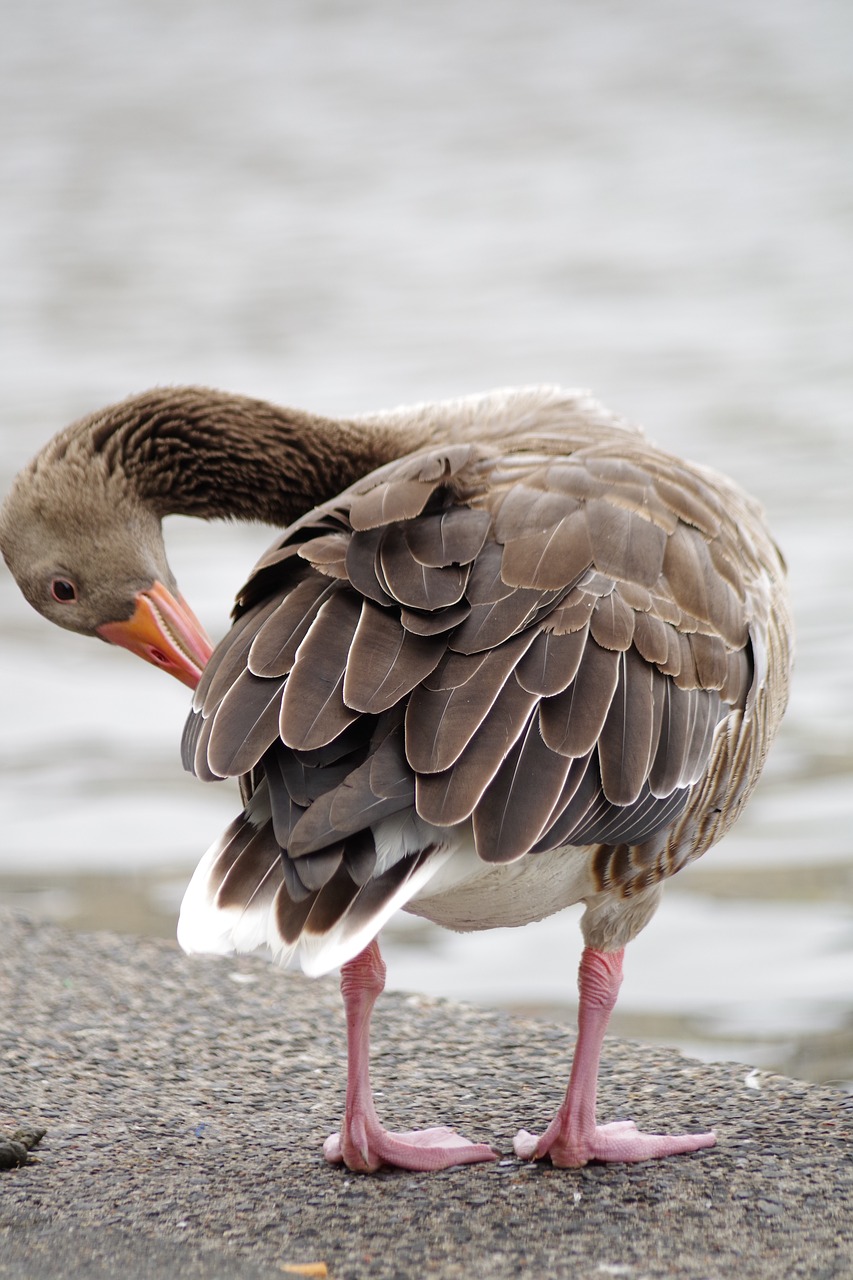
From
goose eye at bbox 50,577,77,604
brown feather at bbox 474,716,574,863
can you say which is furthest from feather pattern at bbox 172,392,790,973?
goose eye at bbox 50,577,77,604

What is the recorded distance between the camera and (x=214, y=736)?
11.4 feet

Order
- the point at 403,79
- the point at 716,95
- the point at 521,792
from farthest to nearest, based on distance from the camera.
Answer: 1. the point at 403,79
2. the point at 716,95
3. the point at 521,792

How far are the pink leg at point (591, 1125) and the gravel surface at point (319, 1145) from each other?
0.14 ft

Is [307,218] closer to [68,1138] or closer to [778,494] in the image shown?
[778,494]

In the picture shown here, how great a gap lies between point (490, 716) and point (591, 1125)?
109 centimetres

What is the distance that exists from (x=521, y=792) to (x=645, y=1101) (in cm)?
146

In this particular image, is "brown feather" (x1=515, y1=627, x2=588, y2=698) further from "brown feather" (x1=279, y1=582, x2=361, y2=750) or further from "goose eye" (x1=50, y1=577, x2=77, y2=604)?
"goose eye" (x1=50, y1=577, x2=77, y2=604)

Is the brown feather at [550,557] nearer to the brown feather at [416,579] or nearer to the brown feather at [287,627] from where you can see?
the brown feather at [416,579]

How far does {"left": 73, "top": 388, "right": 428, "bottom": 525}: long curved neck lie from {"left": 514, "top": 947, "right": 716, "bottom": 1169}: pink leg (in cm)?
199

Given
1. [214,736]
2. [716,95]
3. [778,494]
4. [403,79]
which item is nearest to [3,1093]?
[214,736]

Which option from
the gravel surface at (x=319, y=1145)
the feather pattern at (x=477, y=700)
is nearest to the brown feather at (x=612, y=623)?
the feather pattern at (x=477, y=700)

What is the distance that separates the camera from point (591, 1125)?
12.6ft

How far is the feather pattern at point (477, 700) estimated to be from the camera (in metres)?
3.25

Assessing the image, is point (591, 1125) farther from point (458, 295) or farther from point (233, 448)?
point (458, 295)
